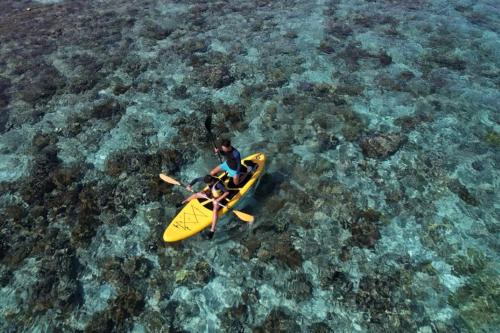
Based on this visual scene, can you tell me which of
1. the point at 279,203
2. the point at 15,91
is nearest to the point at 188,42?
the point at 15,91

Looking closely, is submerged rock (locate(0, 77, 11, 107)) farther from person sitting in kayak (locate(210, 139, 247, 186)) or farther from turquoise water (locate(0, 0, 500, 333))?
person sitting in kayak (locate(210, 139, 247, 186))

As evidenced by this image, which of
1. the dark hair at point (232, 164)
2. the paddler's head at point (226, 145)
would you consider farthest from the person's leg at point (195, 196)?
the paddler's head at point (226, 145)

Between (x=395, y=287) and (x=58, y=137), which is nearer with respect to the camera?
(x=395, y=287)

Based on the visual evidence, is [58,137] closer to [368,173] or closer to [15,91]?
[15,91]

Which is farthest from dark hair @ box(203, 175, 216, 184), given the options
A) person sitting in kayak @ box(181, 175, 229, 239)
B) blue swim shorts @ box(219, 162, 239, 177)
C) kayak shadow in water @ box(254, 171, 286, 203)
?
kayak shadow in water @ box(254, 171, 286, 203)

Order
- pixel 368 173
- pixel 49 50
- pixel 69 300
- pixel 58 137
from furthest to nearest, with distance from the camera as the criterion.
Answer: pixel 49 50 < pixel 58 137 < pixel 368 173 < pixel 69 300

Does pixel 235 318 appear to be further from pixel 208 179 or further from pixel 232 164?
pixel 232 164

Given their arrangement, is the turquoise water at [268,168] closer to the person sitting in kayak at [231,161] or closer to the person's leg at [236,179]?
the person's leg at [236,179]

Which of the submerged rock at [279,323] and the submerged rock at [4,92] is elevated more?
the submerged rock at [4,92]
